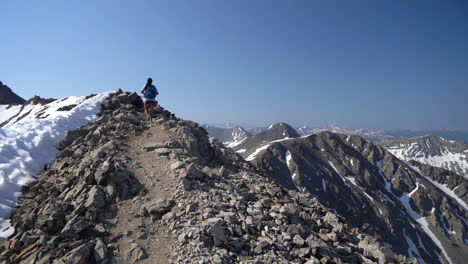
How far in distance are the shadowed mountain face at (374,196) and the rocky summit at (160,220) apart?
3912 inches

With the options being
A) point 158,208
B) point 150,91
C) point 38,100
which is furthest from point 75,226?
point 38,100

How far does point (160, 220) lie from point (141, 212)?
955 mm

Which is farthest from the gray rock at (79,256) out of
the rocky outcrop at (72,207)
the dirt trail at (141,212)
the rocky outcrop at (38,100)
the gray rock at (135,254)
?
the rocky outcrop at (38,100)

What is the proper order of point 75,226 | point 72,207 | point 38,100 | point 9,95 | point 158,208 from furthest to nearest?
1. point 9,95
2. point 38,100
3. point 72,207
4. point 158,208
5. point 75,226

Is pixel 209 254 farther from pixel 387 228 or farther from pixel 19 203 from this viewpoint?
pixel 387 228

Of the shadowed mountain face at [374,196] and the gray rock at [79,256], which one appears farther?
the shadowed mountain face at [374,196]

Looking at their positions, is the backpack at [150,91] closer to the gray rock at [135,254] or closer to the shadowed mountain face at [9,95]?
the gray rock at [135,254]

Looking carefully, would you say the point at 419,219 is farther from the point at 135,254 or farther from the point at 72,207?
the point at 72,207

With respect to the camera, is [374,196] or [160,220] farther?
[374,196]

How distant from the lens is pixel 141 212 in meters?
10.2

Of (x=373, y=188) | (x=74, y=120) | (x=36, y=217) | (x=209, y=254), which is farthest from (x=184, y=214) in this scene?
(x=373, y=188)

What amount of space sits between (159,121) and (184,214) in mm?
12718

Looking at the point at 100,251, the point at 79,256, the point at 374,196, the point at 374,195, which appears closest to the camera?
the point at 79,256

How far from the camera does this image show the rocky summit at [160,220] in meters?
8.38
